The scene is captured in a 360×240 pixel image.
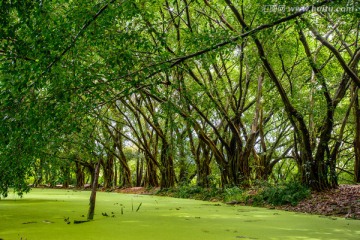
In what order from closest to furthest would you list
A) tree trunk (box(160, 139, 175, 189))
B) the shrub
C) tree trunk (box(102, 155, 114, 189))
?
the shrub, tree trunk (box(160, 139, 175, 189)), tree trunk (box(102, 155, 114, 189))

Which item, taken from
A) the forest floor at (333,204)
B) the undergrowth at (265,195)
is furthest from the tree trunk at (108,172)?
the forest floor at (333,204)

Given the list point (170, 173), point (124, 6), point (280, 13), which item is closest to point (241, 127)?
point (170, 173)

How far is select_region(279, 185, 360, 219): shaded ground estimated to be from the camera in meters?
4.50

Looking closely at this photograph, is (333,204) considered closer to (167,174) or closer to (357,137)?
(357,137)

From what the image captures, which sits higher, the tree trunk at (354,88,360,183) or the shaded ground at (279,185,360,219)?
the tree trunk at (354,88,360,183)

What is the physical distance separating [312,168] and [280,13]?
3.45 meters

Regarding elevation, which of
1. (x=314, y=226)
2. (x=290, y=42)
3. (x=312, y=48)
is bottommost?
(x=314, y=226)

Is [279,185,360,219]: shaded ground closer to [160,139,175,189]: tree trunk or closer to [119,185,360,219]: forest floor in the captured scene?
[119,185,360,219]: forest floor

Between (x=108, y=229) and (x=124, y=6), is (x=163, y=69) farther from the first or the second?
(x=108, y=229)

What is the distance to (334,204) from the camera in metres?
4.87

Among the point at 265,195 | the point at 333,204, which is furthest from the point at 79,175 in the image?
the point at 333,204

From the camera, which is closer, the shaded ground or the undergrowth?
the shaded ground

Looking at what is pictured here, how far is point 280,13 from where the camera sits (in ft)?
11.0

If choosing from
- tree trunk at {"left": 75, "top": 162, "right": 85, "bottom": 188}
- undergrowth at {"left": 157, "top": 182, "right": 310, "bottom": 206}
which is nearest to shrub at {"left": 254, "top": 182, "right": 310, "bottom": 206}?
undergrowth at {"left": 157, "top": 182, "right": 310, "bottom": 206}
